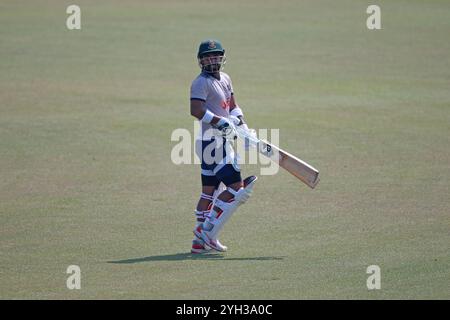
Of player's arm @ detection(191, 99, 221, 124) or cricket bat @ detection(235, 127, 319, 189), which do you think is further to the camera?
cricket bat @ detection(235, 127, 319, 189)

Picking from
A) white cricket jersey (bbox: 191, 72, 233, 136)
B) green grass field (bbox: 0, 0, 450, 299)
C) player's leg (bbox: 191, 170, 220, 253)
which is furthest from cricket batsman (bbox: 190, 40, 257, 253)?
green grass field (bbox: 0, 0, 450, 299)

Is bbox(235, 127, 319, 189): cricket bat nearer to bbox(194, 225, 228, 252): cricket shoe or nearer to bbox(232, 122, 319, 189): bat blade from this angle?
bbox(232, 122, 319, 189): bat blade

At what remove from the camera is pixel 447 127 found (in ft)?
62.2

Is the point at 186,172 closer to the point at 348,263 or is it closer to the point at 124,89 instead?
the point at 348,263

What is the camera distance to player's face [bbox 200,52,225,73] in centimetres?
1077

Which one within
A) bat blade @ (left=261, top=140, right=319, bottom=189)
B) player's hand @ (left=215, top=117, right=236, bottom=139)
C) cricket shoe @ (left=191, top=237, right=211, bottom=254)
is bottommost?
cricket shoe @ (left=191, top=237, right=211, bottom=254)

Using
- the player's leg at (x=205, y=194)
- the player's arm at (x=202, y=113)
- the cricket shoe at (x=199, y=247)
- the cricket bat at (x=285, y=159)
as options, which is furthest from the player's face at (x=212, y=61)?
the cricket shoe at (x=199, y=247)

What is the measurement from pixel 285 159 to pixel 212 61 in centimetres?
142

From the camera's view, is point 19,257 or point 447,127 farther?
point 447,127

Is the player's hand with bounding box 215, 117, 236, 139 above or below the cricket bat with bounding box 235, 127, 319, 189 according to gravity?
above

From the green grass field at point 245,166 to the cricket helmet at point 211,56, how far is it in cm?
212

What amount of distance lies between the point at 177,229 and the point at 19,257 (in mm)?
2286

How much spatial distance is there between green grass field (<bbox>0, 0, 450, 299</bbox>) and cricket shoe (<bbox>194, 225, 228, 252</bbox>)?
0.24 meters
